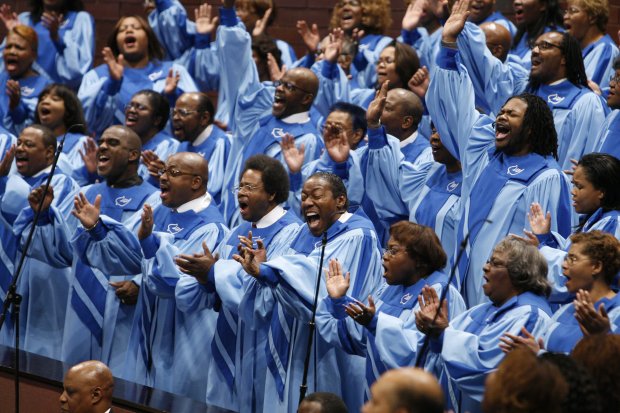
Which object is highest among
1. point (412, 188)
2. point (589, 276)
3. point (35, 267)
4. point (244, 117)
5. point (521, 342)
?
point (589, 276)

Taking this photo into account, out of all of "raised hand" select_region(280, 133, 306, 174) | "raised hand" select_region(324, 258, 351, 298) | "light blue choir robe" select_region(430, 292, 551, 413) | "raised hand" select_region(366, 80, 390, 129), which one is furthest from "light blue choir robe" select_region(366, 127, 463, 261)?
"light blue choir robe" select_region(430, 292, 551, 413)

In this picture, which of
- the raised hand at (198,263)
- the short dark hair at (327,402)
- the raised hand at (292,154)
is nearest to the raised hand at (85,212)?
the raised hand at (198,263)

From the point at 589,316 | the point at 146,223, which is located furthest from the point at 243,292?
the point at 589,316

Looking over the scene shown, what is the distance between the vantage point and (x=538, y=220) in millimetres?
5566

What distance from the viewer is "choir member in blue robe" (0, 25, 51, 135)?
347 inches

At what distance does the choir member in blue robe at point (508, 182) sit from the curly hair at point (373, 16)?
3.03m

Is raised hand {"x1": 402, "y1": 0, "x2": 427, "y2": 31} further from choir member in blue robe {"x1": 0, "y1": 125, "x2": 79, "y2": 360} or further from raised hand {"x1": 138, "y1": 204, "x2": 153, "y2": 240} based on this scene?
raised hand {"x1": 138, "y1": 204, "x2": 153, "y2": 240}

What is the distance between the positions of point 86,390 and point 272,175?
1.77 metres

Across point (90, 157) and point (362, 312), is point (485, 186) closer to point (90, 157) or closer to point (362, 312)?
point (362, 312)

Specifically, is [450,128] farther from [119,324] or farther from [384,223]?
[119,324]

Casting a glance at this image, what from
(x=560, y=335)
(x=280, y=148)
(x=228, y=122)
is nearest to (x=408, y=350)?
(x=560, y=335)

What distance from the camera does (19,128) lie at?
8844 millimetres

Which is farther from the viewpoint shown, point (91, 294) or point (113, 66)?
point (113, 66)

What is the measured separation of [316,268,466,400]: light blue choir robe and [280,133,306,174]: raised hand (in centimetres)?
169
